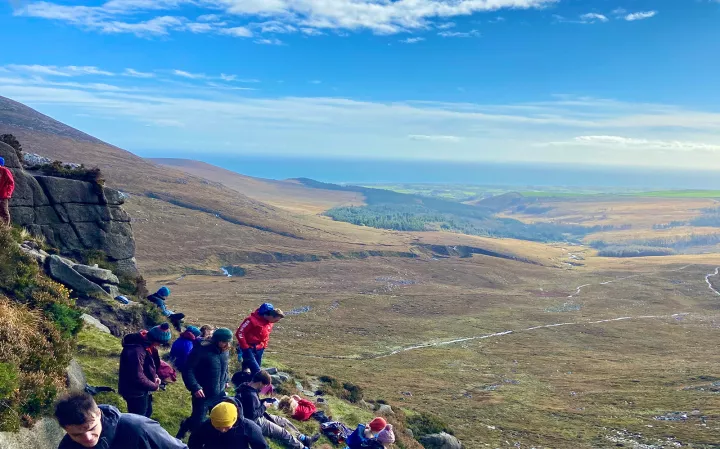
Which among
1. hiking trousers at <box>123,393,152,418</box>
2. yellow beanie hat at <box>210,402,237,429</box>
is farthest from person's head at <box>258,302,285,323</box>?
yellow beanie hat at <box>210,402,237,429</box>

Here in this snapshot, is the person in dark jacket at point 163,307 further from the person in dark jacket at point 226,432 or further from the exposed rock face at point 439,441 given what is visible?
the person in dark jacket at point 226,432

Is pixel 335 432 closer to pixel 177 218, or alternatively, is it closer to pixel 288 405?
pixel 288 405

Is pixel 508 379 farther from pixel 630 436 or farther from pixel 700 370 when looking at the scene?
pixel 700 370

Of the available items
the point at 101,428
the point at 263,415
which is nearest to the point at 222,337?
the point at 263,415

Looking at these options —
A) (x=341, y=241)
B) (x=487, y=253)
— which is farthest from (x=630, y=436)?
(x=487, y=253)

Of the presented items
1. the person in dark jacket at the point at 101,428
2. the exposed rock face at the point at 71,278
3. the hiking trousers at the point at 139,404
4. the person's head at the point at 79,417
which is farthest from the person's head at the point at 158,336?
the exposed rock face at the point at 71,278
